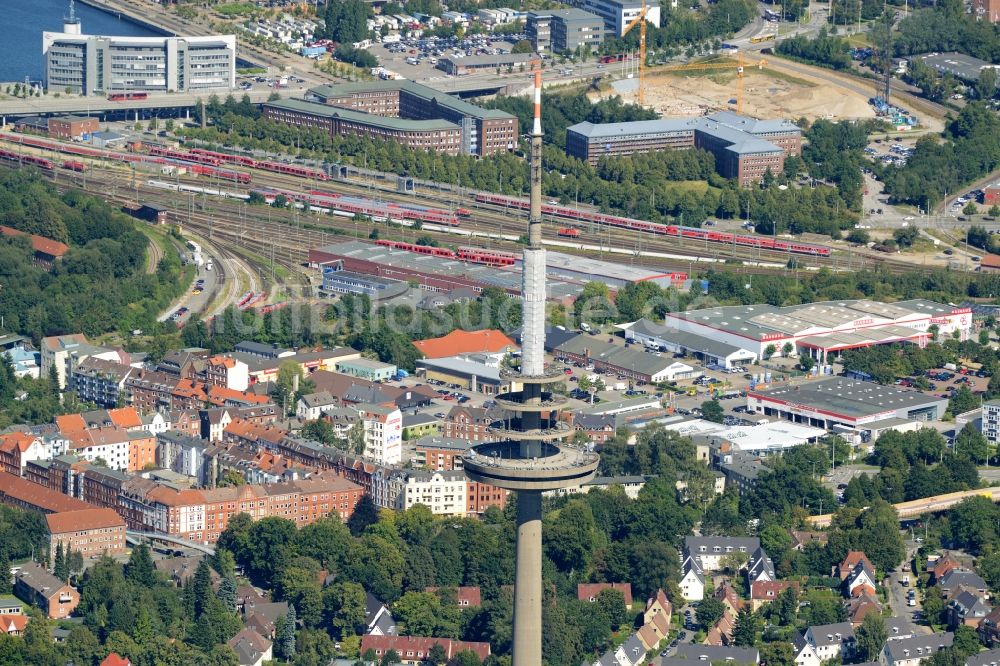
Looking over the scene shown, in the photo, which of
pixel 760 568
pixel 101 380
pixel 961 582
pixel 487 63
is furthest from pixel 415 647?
pixel 487 63

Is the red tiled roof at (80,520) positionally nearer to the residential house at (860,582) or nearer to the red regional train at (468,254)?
the residential house at (860,582)

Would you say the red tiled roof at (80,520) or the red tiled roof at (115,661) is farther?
the red tiled roof at (80,520)

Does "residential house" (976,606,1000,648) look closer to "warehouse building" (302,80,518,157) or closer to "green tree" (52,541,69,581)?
"green tree" (52,541,69,581)

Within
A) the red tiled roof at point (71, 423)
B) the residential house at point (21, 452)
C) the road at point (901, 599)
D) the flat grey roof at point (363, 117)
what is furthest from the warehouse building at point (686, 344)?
the flat grey roof at point (363, 117)

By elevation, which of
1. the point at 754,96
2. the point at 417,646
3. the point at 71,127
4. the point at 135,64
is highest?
the point at 135,64

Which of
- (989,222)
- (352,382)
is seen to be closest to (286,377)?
(352,382)

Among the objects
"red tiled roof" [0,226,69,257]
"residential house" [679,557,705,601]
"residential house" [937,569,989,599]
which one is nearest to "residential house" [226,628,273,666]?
"residential house" [679,557,705,601]

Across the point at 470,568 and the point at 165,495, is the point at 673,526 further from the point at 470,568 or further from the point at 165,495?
the point at 165,495

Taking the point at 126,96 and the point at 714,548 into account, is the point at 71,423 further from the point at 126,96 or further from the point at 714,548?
the point at 126,96

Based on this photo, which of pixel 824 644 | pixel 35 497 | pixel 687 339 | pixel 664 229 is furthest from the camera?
pixel 664 229
